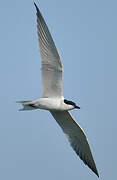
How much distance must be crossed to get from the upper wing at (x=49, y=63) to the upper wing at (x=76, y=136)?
136 cm

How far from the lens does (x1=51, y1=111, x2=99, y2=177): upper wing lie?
56.0ft

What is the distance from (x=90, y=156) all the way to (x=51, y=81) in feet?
11.2

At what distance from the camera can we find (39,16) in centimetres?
1509

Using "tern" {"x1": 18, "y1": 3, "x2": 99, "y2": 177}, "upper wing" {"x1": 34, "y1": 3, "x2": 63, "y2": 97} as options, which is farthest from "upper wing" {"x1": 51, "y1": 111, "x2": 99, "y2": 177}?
"upper wing" {"x1": 34, "y1": 3, "x2": 63, "y2": 97}

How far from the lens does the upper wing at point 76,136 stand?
17.1 m

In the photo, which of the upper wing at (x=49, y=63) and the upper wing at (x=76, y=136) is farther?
the upper wing at (x=76, y=136)

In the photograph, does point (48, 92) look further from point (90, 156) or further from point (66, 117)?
point (90, 156)

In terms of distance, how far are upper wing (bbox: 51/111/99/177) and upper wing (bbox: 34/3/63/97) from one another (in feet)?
4.46

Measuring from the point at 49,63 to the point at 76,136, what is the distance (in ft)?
10.9

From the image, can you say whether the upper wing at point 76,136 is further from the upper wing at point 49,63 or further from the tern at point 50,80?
the upper wing at point 49,63

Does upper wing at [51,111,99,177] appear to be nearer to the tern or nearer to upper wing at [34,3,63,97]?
the tern

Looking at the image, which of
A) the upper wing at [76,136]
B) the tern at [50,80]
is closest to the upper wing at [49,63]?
the tern at [50,80]

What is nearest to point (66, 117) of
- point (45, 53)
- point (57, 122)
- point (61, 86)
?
point (57, 122)

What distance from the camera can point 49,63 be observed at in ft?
50.6
